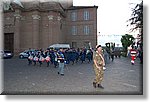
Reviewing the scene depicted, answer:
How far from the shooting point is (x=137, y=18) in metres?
5.39

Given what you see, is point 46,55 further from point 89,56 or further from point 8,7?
point 8,7

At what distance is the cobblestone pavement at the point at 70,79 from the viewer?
486 cm

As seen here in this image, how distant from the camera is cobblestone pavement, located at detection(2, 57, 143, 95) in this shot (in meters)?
4.86

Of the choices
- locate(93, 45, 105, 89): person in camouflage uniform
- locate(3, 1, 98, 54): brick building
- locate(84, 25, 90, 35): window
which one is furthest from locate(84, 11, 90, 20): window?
locate(93, 45, 105, 89): person in camouflage uniform

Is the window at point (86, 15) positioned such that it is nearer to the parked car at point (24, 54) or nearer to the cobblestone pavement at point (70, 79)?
the cobblestone pavement at point (70, 79)

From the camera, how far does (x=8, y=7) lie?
18.0 feet

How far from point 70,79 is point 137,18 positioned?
2.12 meters

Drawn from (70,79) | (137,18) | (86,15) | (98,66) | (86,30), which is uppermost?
(86,15)

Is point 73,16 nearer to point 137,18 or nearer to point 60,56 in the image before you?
point 60,56

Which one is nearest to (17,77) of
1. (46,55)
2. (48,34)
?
(46,55)

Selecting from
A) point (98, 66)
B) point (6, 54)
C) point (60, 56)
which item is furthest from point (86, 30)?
point (6, 54)

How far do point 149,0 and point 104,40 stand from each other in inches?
50.8

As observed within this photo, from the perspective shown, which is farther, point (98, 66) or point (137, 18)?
point (137, 18)

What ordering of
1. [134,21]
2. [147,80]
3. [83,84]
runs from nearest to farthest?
[147,80] → [83,84] → [134,21]
